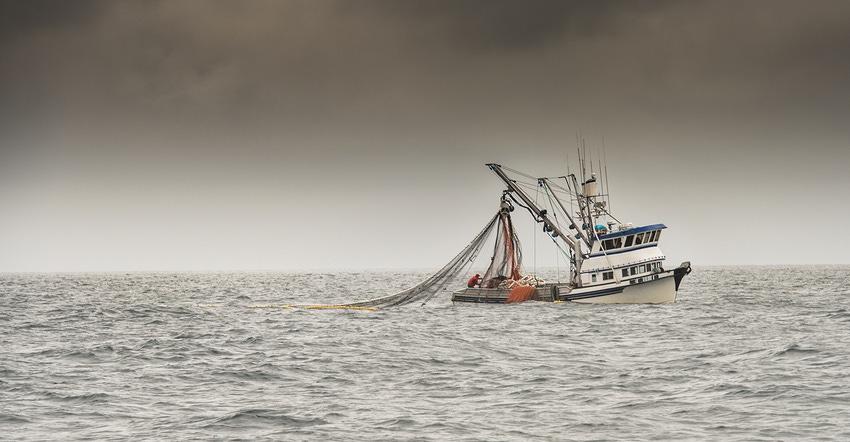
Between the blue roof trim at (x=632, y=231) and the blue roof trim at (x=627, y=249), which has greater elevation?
the blue roof trim at (x=632, y=231)

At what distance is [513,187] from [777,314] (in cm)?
1981

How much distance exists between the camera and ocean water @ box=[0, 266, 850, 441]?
53.2 feet

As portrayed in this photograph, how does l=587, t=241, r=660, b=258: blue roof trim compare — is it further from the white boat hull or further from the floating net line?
the floating net line

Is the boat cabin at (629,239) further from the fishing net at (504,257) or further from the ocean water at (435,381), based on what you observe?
the ocean water at (435,381)

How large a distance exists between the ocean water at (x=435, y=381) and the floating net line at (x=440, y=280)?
9.87 metres

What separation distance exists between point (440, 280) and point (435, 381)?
28705 millimetres

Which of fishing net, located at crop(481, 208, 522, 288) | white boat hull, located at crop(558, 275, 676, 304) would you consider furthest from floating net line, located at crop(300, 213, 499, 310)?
white boat hull, located at crop(558, 275, 676, 304)

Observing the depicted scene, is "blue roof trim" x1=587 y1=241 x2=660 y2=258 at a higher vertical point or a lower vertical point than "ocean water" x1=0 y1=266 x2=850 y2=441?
higher

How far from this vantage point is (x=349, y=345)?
101ft

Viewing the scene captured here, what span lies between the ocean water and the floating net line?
9.87 m

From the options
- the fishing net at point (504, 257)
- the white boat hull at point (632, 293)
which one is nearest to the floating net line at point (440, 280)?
the fishing net at point (504, 257)

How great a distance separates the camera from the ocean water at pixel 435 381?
16203 mm

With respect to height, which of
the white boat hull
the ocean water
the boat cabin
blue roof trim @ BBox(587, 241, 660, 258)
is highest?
the boat cabin

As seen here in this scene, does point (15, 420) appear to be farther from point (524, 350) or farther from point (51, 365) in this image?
point (524, 350)
